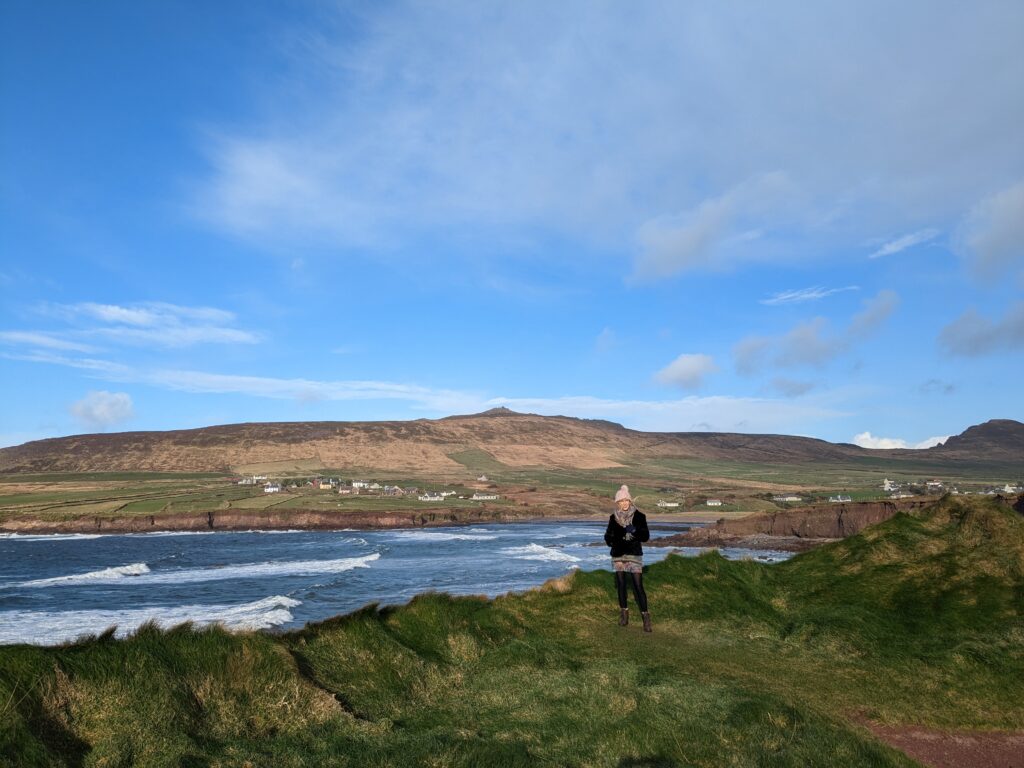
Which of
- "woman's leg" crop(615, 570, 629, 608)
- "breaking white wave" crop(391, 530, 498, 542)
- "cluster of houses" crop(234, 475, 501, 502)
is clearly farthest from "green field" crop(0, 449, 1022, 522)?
"woman's leg" crop(615, 570, 629, 608)

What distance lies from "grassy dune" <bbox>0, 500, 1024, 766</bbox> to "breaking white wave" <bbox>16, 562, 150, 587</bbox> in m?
52.6

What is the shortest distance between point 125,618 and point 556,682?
3449cm

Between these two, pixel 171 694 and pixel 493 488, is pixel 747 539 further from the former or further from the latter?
pixel 493 488

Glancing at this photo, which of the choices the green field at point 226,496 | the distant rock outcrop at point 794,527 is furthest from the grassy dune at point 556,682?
the green field at point 226,496

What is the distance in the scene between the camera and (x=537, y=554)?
70.7m

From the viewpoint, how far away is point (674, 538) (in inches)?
3366

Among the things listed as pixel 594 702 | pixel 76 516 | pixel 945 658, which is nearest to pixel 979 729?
pixel 945 658

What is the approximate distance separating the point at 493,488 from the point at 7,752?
18106 cm

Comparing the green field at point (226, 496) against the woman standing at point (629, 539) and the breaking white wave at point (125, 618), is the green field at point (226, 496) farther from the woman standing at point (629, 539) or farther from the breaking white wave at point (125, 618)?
the woman standing at point (629, 539)

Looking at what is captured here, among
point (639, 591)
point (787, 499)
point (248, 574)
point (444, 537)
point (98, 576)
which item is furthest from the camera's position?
point (787, 499)

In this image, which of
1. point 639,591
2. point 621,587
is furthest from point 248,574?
point 639,591

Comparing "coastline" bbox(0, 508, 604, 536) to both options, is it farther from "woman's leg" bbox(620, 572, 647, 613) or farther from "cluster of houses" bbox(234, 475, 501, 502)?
"woman's leg" bbox(620, 572, 647, 613)

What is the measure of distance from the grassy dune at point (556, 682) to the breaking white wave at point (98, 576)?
172 ft

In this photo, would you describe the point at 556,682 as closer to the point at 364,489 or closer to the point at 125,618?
the point at 125,618
